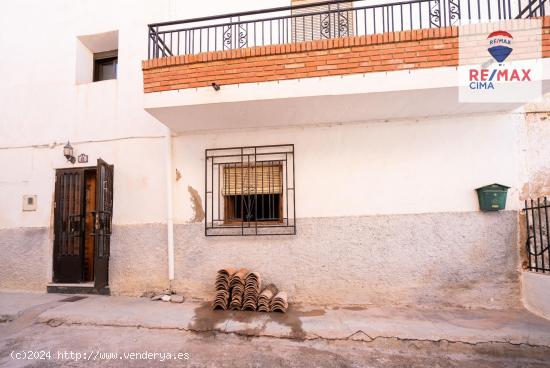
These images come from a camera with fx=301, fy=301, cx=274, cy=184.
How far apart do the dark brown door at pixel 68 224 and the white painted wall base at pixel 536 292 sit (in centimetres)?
747

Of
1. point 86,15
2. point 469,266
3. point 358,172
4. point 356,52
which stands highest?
point 86,15

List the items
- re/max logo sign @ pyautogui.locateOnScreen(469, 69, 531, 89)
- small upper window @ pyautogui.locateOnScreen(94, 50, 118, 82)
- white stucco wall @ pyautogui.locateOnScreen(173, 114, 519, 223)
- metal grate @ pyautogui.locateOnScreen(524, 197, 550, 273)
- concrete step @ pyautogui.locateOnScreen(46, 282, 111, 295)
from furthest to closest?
small upper window @ pyautogui.locateOnScreen(94, 50, 118, 82), concrete step @ pyautogui.locateOnScreen(46, 282, 111, 295), white stucco wall @ pyautogui.locateOnScreen(173, 114, 519, 223), metal grate @ pyautogui.locateOnScreen(524, 197, 550, 273), re/max logo sign @ pyautogui.locateOnScreen(469, 69, 531, 89)

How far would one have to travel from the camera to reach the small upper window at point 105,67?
661 cm

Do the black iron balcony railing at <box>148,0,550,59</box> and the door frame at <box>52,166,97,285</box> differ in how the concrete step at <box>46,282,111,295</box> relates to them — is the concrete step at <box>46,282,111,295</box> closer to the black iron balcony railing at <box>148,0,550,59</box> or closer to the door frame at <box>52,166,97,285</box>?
the door frame at <box>52,166,97,285</box>

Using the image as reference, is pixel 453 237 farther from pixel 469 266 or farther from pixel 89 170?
pixel 89 170

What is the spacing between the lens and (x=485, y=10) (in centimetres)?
506

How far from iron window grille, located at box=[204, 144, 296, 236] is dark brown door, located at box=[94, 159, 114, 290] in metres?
1.79

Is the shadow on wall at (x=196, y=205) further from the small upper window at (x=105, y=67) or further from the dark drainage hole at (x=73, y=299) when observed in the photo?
the small upper window at (x=105, y=67)

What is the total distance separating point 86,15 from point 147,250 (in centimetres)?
491

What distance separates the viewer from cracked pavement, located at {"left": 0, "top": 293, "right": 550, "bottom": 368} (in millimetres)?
3227

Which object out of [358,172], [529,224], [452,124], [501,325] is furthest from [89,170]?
[529,224]

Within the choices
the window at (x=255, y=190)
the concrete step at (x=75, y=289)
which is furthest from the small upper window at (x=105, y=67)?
the concrete step at (x=75, y=289)

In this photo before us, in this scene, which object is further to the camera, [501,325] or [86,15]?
[86,15]

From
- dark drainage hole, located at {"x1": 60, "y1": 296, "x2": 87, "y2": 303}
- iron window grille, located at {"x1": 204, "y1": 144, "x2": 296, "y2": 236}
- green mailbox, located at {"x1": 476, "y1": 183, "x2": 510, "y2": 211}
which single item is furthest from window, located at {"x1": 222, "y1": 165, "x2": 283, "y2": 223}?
green mailbox, located at {"x1": 476, "y1": 183, "x2": 510, "y2": 211}
